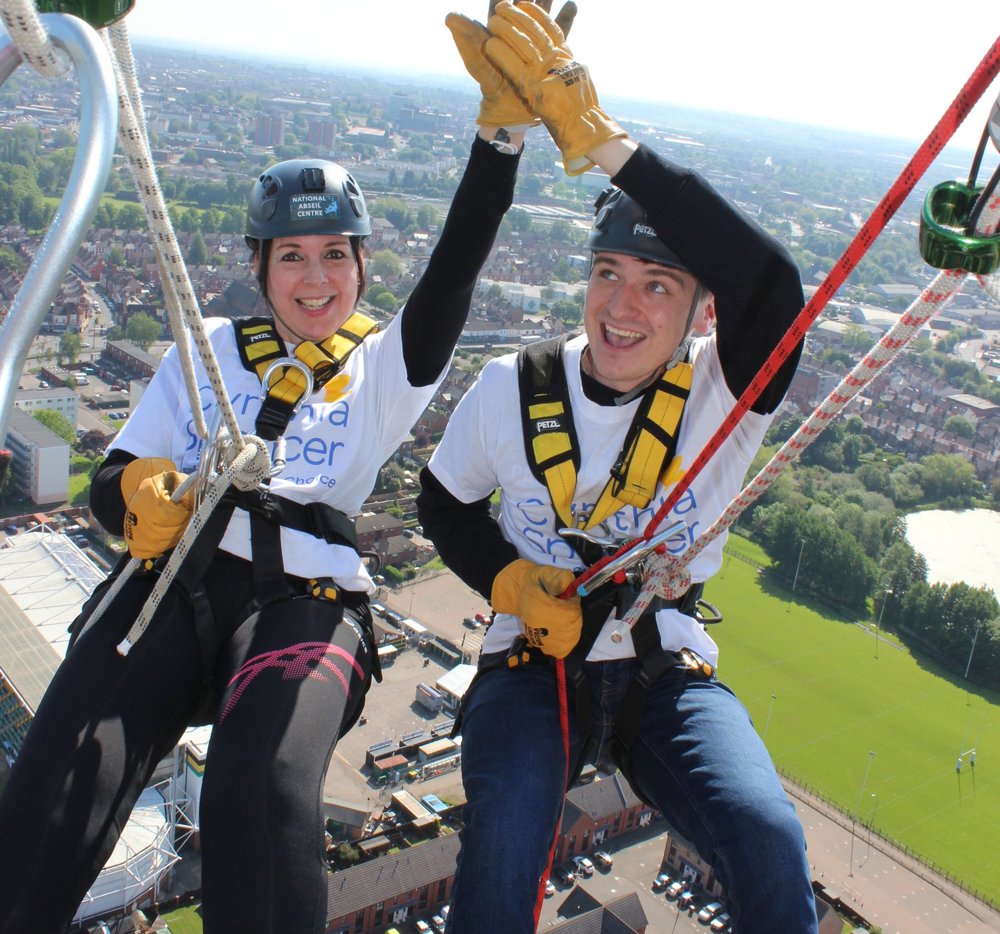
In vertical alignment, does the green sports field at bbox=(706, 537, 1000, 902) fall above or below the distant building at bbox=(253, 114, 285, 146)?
below

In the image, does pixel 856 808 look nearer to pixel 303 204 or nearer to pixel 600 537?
pixel 600 537

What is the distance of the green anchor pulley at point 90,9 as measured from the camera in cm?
98

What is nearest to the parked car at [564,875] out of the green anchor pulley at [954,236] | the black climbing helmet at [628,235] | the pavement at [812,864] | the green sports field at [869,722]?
the pavement at [812,864]

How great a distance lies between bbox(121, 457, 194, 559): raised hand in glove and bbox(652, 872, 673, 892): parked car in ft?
30.9

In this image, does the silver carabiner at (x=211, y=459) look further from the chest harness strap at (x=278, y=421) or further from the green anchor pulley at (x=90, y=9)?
the green anchor pulley at (x=90, y=9)

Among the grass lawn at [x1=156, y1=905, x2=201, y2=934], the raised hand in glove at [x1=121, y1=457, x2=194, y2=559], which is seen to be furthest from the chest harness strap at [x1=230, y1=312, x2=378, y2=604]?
the grass lawn at [x1=156, y1=905, x2=201, y2=934]

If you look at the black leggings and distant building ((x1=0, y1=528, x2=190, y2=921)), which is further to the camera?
distant building ((x1=0, y1=528, x2=190, y2=921))

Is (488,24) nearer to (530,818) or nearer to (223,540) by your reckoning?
(223,540)

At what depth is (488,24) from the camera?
5.04ft

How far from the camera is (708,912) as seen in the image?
9.68 meters

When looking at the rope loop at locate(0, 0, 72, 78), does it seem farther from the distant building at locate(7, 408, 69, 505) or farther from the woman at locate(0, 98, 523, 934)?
the distant building at locate(7, 408, 69, 505)

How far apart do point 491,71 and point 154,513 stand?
3.09ft

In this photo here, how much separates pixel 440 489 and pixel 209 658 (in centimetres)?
53

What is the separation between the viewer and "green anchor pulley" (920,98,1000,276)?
112cm
